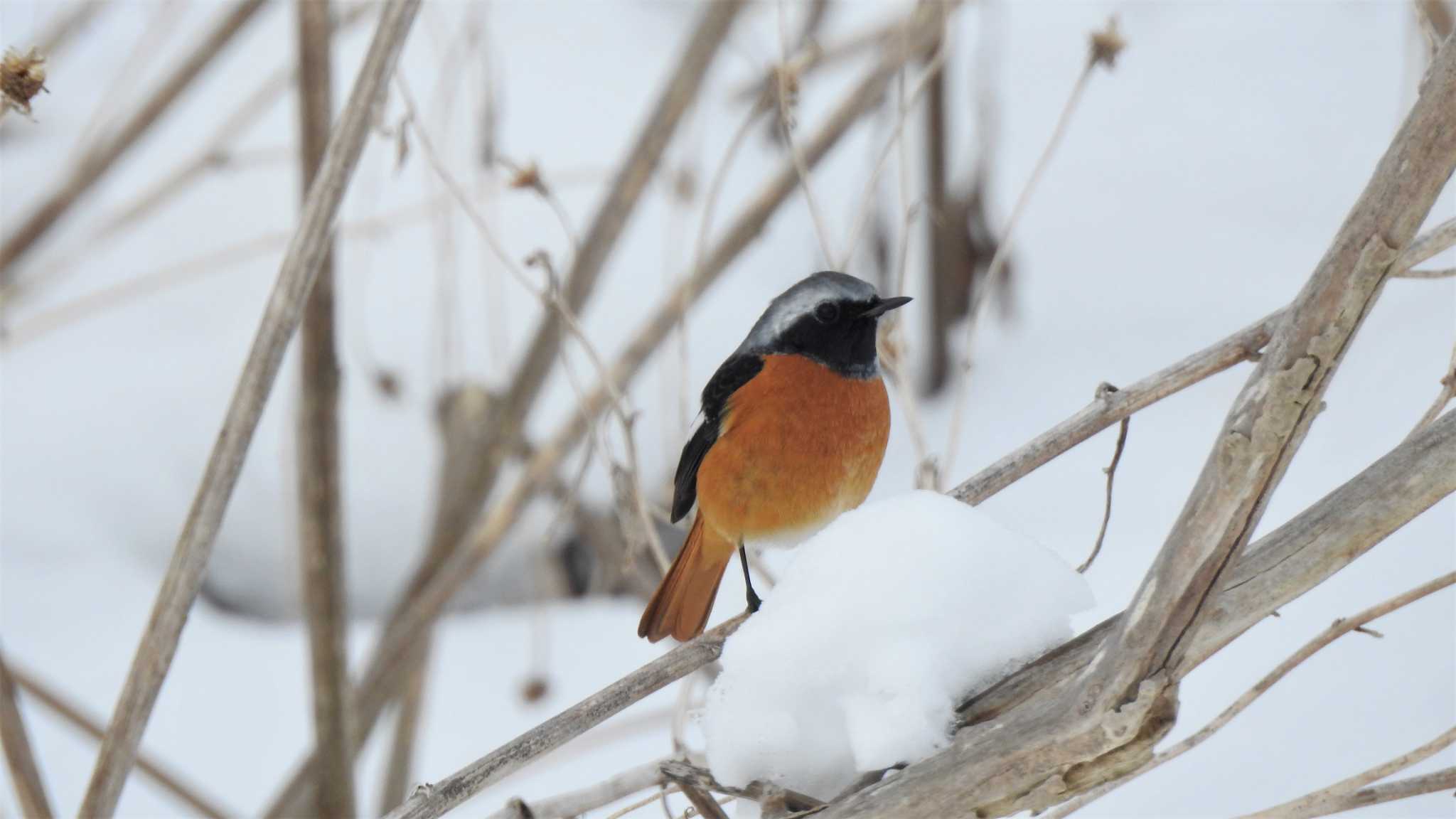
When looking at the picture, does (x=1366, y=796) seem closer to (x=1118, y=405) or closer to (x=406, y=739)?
(x=1118, y=405)

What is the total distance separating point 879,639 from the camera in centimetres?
151

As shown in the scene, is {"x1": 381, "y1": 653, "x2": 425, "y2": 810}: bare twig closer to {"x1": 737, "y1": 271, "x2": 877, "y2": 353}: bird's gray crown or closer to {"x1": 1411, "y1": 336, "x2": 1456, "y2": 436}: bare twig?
{"x1": 737, "y1": 271, "x2": 877, "y2": 353}: bird's gray crown

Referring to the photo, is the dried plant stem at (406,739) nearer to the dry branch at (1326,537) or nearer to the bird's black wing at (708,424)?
the bird's black wing at (708,424)

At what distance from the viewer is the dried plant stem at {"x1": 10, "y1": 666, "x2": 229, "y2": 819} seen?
293 cm

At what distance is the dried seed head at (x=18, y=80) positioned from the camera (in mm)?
1818

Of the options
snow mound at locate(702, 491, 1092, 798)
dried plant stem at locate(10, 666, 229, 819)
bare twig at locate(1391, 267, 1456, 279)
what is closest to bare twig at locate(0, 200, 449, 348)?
dried plant stem at locate(10, 666, 229, 819)

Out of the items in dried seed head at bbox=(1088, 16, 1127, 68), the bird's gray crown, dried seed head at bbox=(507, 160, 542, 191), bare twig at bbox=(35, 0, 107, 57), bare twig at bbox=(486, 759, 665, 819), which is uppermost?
bare twig at bbox=(35, 0, 107, 57)

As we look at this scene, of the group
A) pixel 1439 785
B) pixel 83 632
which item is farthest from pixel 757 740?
pixel 83 632

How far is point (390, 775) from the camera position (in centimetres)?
355

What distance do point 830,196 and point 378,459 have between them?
7.04 ft

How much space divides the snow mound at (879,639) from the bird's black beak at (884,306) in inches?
41.2

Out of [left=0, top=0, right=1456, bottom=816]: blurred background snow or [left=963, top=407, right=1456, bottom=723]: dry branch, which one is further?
[left=0, top=0, right=1456, bottom=816]: blurred background snow

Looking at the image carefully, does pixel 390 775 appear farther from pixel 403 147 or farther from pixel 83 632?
pixel 403 147

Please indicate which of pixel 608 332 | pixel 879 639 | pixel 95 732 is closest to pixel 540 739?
pixel 879 639
